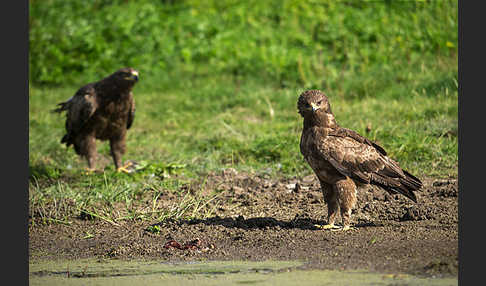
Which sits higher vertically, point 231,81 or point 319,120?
point 319,120

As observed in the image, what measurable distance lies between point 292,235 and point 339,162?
0.71 metres

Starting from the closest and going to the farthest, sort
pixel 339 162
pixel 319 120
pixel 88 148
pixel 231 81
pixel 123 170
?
pixel 339 162 < pixel 319 120 < pixel 123 170 < pixel 88 148 < pixel 231 81

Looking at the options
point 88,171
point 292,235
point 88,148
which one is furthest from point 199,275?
point 88,148

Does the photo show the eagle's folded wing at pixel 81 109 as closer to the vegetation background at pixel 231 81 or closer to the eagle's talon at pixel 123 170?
the vegetation background at pixel 231 81

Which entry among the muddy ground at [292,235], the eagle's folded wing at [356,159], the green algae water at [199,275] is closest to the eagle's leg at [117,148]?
the muddy ground at [292,235]

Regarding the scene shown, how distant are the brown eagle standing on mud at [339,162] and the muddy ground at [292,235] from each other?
0.29 meters

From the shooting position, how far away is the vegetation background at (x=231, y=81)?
27.6 ft

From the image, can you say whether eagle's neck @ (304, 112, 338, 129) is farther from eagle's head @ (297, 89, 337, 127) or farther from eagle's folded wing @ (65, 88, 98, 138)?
eagle's folded wing @ (65, 88, 98, 138)

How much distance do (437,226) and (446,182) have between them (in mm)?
1701

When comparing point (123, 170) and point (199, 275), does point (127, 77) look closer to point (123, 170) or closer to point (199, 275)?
point (123, 170)

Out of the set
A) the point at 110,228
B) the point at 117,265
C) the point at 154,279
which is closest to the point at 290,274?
the point at 154,279

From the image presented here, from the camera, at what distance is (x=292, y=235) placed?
19.2 feet

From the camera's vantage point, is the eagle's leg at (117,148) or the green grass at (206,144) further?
the eagle's leg at (117,148)

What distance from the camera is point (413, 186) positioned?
603 centimetres
